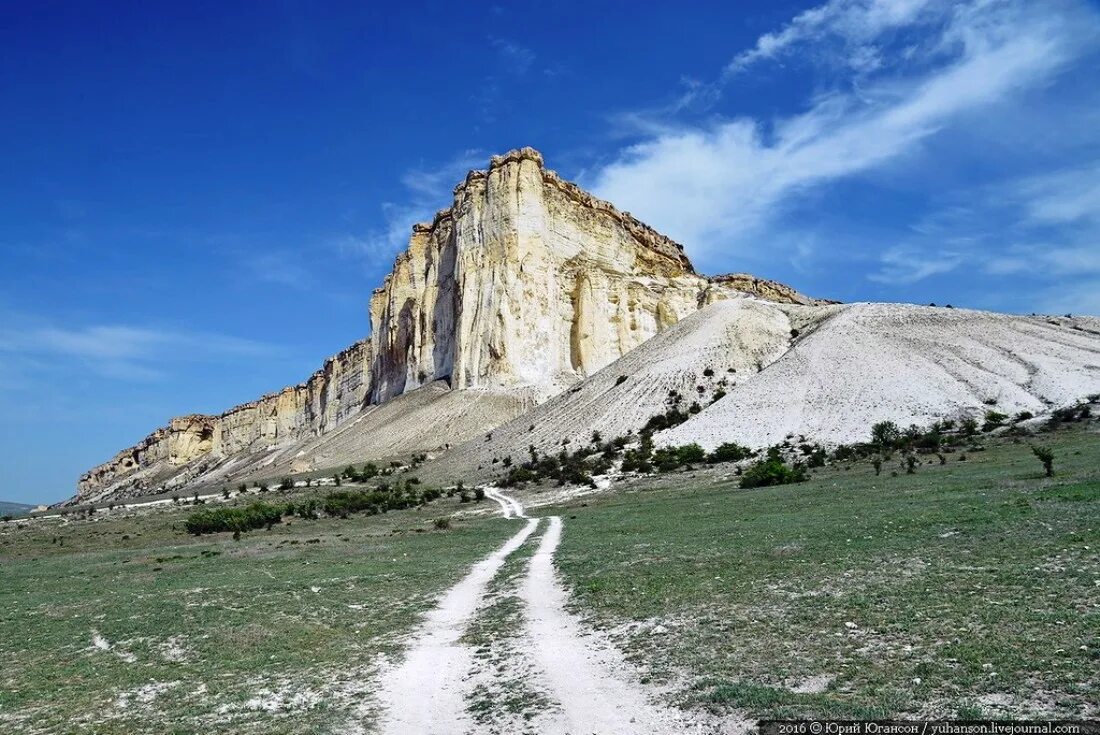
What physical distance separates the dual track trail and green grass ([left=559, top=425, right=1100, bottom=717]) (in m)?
0.53

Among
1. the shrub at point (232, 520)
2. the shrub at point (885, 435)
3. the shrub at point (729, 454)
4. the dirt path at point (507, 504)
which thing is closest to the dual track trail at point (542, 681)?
the dirt path at point (507, 504)

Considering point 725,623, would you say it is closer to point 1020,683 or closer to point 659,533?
point 1020,683

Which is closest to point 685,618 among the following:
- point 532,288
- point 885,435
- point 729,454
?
point 885,435

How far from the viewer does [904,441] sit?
38562mm

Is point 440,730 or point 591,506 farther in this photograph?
point 591,506

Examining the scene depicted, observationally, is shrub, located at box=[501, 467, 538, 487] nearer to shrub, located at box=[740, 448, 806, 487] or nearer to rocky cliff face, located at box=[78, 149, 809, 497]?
shrub, located at box=[740, 448, 806, 487]

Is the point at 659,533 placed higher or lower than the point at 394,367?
lower

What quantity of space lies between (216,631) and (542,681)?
23.6 feet

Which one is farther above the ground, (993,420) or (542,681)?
(993,420)

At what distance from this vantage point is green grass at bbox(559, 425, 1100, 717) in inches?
279

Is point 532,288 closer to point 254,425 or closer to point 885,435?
point 885,435

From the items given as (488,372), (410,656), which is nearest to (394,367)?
(488,372)

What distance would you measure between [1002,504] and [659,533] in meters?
8.63

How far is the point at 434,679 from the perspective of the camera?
9.30m
